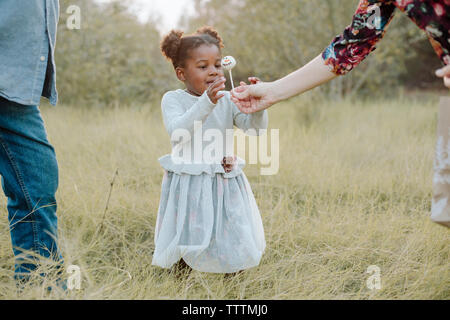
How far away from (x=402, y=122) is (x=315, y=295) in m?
3.50

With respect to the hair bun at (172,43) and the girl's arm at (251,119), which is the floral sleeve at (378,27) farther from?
the hair bun at (172,43)

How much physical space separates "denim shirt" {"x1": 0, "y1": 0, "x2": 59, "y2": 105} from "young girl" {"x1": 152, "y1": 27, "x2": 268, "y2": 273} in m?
0.54

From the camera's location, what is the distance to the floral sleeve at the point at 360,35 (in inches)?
61.1

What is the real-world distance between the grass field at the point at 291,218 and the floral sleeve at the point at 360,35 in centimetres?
98

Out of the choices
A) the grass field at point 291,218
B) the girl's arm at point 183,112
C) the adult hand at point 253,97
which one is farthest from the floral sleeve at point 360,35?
the grass field at point 291,218

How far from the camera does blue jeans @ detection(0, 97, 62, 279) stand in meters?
1.74

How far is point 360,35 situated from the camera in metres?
1.60

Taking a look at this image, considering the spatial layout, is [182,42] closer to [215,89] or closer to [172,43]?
[172,43]

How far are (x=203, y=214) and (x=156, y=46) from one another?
523 centimetres

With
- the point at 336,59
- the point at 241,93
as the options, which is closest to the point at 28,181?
the point at 241,93

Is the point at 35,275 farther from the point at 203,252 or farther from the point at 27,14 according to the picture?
the point at 27,14

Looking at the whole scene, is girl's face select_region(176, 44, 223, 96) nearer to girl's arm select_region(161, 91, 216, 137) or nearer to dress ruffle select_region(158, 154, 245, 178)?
girl's arm select_region(161, 91, 216, 137)

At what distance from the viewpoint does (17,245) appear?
74.3 inches
